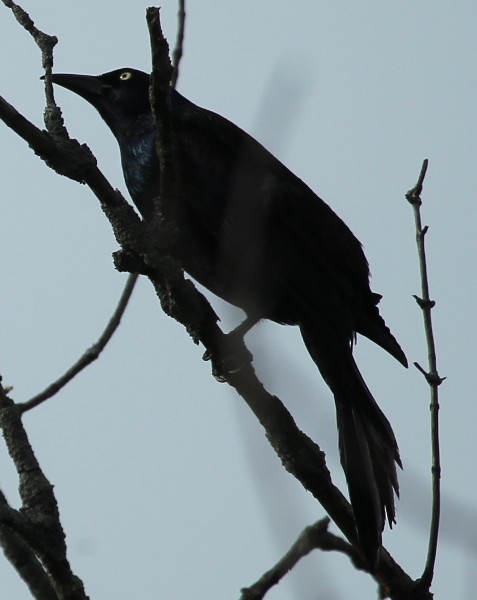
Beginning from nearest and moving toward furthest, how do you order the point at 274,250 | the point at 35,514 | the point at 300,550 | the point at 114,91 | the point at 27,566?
the point at 300,550 < the point at 35,514 < the point at 27,566 < the point at 274,250 < the point at 114,91

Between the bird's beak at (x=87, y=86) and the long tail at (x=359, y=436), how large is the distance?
1.90m

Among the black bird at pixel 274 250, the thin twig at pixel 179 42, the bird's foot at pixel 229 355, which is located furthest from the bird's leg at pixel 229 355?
the thin twig at pixel 179 42

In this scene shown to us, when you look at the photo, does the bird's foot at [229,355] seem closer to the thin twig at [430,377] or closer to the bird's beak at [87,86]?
the thin twig at [430,377]

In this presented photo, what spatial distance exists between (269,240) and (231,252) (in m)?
0.29

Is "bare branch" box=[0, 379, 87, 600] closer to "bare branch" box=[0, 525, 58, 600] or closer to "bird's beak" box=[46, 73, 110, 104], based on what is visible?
"bare branch" box=[0, 525, 58, 600]

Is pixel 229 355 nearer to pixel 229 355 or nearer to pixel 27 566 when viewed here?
pixel 229 355

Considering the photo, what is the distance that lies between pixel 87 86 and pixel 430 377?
3163 mm

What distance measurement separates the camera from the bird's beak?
18.3 ft

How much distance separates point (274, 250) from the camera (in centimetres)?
471

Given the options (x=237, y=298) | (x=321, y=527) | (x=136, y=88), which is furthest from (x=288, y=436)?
(x=136, y=88)

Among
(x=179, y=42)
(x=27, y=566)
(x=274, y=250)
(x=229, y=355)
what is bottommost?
(x=27, y=566)

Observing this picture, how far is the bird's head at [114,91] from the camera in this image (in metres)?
5.37

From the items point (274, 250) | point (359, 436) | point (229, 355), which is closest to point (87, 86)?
point (274, 250)

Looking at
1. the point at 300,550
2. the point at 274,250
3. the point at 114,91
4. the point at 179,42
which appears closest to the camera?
the point at 300,550
